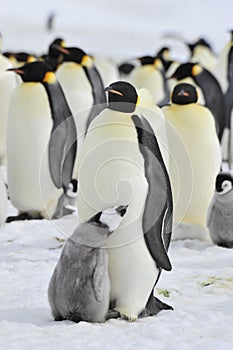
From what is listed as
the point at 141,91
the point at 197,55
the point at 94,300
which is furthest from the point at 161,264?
the point at 197,55

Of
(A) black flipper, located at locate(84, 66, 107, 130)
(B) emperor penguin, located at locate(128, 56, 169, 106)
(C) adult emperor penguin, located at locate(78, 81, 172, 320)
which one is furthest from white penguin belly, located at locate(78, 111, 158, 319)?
(B) emperor penguin, located at locate(128, 56, 169, 106)

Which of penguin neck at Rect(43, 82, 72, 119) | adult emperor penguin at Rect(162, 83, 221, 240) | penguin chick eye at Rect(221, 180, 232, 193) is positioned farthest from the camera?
penguin neck at Rect(43, 82, 72, 119)

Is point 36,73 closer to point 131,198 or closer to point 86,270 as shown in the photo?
point 131,198

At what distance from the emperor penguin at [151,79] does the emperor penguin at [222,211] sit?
18.5ft

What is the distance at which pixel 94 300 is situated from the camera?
9.80 ft

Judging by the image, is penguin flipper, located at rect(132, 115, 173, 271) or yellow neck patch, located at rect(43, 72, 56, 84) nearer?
penguin flipper, located at rect(132, 115, 173, 271)

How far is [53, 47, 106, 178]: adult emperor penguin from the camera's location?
22.3 feet

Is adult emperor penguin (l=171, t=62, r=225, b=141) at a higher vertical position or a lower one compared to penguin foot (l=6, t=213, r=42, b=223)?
higher

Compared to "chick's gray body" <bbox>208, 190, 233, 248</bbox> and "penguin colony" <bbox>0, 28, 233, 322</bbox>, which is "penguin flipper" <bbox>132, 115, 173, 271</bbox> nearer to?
"penguin colony" <bbox>0, 28, 233, 322</bbox>

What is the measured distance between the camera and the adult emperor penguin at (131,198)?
313 cm

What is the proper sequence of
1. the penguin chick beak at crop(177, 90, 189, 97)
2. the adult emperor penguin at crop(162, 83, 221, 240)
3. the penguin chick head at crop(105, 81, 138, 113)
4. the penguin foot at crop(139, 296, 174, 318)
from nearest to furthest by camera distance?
the penguin foot at crop(139, 296, 174, 318) < the penguin chick head at crop(105, 81, 138, 113) < the adult emperor penguin at crop(162, 83, 221, 240) < the penguin chick beak at crop(177, 90, 189, 97)

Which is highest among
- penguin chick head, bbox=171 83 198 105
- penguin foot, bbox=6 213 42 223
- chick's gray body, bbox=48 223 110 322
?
penguin chick head, bbox=171 83 198 105

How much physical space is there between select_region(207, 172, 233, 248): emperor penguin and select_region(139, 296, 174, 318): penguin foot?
1.39 metres

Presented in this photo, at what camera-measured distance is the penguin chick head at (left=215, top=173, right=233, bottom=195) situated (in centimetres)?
461
